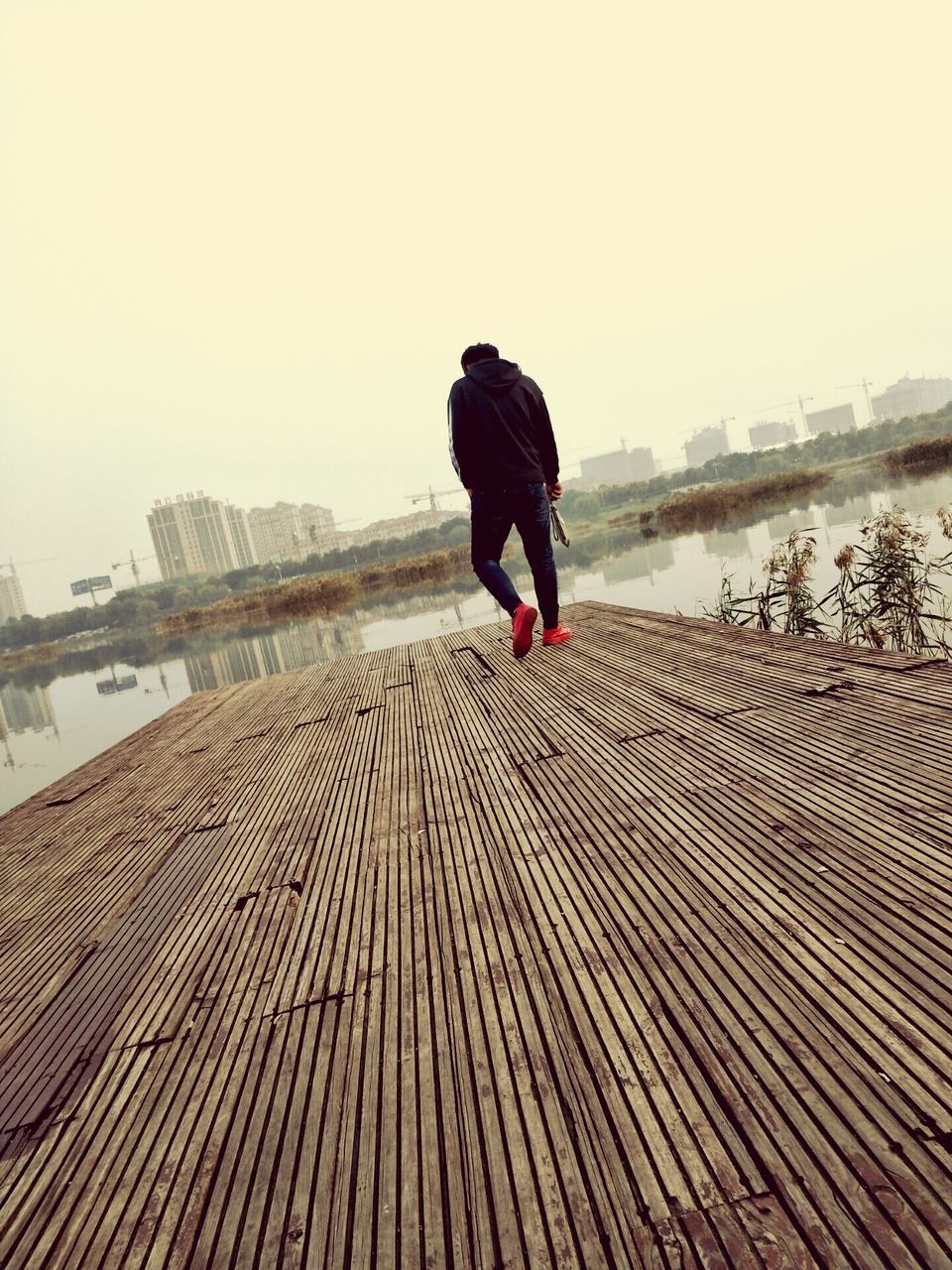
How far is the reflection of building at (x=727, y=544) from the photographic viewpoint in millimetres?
11284

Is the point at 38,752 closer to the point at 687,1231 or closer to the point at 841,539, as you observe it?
the point at 687,1231

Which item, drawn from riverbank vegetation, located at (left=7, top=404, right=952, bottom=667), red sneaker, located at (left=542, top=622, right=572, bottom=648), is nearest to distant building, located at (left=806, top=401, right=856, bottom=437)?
riverbank vegetation, located at (left=7, top=404, right=952, bottom=667)

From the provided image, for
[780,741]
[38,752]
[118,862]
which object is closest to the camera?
[780,741]

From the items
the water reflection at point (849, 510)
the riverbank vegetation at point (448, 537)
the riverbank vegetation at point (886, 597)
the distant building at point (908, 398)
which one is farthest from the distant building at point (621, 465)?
the riverbank vegetation at point (886, 597)

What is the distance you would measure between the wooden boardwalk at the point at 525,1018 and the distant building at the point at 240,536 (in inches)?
4732

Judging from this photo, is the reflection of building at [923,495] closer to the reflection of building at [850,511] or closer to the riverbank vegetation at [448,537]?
the reflection of building at [850,511]

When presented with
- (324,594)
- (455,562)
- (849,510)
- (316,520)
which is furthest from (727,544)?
(316,520)

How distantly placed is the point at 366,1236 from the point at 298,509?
474ft

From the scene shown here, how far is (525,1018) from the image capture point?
0.96 meters

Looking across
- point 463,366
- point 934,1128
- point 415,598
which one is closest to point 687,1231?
point 934,1128

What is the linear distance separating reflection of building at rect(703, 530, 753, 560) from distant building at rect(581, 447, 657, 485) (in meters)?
131

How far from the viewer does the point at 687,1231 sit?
0.62 metres

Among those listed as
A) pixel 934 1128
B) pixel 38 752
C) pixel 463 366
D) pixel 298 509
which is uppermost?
pixel 298 509

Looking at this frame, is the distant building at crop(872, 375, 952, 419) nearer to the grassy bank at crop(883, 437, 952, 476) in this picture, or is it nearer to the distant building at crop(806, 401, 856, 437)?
the distant building at crop(806, 401, 856, 437)
